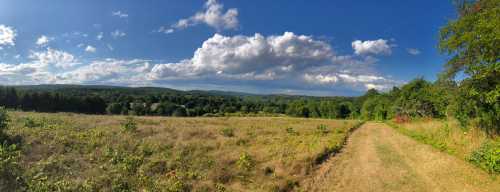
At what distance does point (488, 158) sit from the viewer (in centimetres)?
818

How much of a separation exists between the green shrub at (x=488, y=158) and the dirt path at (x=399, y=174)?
10.8 inches

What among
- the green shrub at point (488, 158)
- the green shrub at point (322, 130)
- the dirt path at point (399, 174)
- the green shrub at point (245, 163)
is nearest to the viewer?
the dirt path at point (399, 174)

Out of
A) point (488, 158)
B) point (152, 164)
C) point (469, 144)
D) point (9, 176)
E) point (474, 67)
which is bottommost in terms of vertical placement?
point (152, 164)

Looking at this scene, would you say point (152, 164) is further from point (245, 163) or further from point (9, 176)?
point (9, 176)

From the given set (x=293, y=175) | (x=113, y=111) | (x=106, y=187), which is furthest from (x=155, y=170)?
(x=113, y=111)

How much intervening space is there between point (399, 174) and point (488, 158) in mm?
3082

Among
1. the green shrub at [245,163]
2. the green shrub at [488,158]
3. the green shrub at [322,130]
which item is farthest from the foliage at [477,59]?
the green shrub at [245,163]

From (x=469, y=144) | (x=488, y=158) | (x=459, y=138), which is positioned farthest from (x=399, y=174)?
(x=459, y=138)

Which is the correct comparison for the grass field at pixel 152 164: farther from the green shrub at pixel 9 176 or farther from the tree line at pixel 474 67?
the tree line at pixel 474 67

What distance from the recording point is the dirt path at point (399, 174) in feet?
23.4

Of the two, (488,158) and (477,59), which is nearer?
(488,158)

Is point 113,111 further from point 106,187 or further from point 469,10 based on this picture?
point 469,10

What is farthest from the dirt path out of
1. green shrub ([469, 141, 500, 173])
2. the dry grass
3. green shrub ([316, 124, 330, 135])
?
green shrub ([316, 124, 330, 135])

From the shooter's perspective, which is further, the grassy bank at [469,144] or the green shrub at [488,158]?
the grassy bank at [469,144]
